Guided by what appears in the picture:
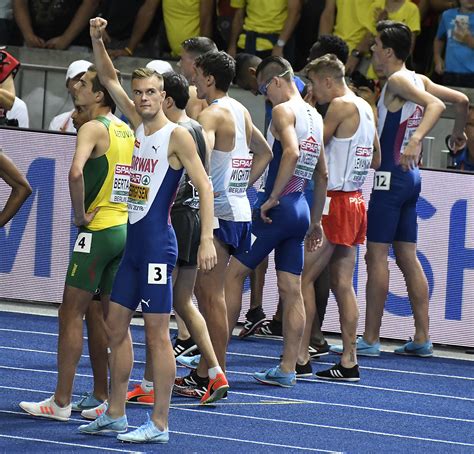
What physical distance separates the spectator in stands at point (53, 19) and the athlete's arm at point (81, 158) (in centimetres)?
846

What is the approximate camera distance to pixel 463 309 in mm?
11719

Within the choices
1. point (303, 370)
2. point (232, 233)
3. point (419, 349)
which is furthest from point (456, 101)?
point (232, 233)

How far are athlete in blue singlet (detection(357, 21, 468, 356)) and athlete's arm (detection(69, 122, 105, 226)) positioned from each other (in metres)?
3.31

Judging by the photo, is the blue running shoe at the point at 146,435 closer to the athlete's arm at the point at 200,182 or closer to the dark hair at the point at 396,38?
the athlete's arm at the point at 200,182

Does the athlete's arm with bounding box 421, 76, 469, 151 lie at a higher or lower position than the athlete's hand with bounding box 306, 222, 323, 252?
higher

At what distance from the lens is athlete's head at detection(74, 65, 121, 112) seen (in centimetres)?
824

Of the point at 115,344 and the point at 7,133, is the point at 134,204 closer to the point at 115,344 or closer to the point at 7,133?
the point at 115,344

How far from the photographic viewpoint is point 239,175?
9375mm

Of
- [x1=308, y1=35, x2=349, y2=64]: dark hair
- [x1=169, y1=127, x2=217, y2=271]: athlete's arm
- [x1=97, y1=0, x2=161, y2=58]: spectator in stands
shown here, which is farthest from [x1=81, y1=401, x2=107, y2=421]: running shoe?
[x1=97, y1=0, x2=161, y2=58]: spectator in stands

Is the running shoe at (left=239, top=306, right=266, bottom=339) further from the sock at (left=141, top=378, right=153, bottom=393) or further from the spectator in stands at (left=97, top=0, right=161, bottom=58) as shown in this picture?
the spectator in stands at (left=97, top=0, right=161, bottom=58)

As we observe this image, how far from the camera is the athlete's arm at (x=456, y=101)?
1123 cm

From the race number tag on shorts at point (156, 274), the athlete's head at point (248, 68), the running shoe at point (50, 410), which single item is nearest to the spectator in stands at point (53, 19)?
the athlete's head at point (248, 68)

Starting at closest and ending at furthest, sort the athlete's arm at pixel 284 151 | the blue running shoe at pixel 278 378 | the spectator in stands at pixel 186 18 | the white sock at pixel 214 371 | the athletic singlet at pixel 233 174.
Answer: the white sock at pixel 214 371, the athletic singlet at pixel 233 174, the athlete's arm at pixel 284 151, the blue running shoe at pixel 278 378, the spectator in stands at pixel 186 18

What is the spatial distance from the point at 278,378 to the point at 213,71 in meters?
2.11
